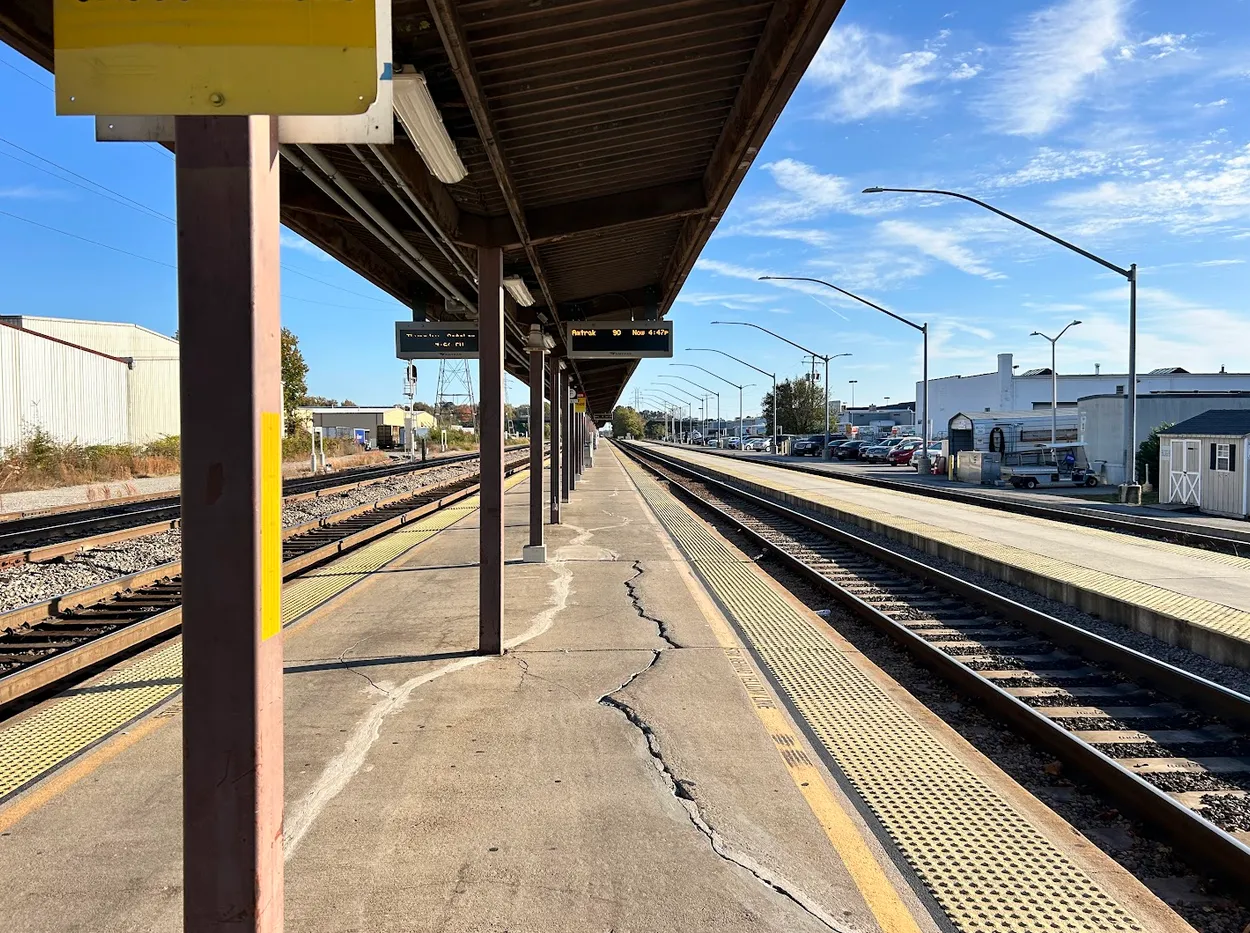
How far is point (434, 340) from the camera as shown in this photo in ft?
39.6

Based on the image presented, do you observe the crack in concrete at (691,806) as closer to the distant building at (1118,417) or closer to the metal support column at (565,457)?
the metal support column at (565,457)

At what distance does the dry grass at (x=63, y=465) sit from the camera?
26.3 metres

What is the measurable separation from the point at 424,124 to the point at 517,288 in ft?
15.3

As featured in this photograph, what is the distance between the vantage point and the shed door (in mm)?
22391

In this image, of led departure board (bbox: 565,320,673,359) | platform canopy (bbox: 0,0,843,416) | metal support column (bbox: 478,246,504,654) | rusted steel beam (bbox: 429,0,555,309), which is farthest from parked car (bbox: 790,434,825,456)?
rusted steel beam (bbox: 429,0,555,309)

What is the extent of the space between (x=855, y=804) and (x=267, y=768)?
2978mm

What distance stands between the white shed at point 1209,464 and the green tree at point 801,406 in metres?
77.2

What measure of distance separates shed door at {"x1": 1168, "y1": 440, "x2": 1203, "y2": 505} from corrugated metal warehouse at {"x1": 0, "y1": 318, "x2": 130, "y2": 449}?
35.8 meters

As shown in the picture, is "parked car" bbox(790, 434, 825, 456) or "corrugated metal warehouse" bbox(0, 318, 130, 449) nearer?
"corrugated metal warehouse" bbox(0, 318, 130, 449)

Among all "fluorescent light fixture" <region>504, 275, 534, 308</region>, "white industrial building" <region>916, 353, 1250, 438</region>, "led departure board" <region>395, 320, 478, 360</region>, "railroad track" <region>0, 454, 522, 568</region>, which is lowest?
"railroad track" <region>0, 454, 522, 568</region>

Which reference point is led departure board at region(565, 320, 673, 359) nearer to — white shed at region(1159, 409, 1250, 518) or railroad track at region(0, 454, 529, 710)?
railroad track at region(0, 454, 529, 710)

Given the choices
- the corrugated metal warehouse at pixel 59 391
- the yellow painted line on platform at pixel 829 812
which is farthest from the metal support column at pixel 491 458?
the corrugated metal warehouse at pixel 59 391

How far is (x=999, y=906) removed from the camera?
329 centimetres

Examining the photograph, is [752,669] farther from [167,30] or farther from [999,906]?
[167,30]
